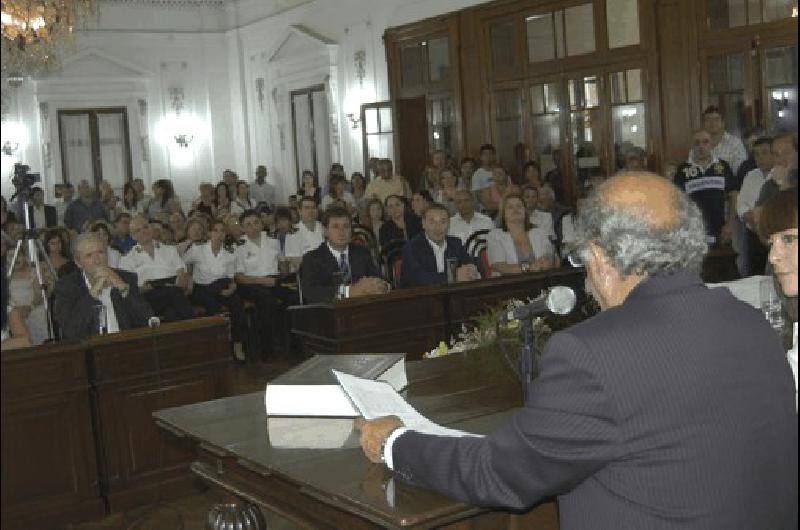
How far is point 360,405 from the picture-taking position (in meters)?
2.15

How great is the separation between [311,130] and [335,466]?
13977 millimetres

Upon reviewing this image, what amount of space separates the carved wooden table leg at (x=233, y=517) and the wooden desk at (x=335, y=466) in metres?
0.20

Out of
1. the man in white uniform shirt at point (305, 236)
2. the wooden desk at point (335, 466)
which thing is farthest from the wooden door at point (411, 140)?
the wooden desk at point (335, 466)

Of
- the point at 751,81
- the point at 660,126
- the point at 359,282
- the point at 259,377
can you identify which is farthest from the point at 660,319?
the point at 660,126

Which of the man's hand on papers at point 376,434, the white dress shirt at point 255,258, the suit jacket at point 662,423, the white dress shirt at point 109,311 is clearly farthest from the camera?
the white dress shirt at point 255,258

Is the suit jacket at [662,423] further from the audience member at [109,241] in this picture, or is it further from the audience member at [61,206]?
the audience member at [109,241]

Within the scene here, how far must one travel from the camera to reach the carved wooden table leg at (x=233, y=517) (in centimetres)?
272

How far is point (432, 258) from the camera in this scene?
663 cm

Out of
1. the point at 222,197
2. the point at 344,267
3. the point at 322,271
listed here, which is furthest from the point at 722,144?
the point at 222,197

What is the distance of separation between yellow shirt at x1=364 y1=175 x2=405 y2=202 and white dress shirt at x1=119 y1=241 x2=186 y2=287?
3.99m

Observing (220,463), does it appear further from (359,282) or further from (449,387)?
(359,282)

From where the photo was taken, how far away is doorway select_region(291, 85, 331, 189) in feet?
50.6

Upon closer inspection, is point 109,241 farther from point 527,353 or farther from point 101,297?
point 527,353

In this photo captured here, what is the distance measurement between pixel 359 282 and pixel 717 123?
11.7 feet
